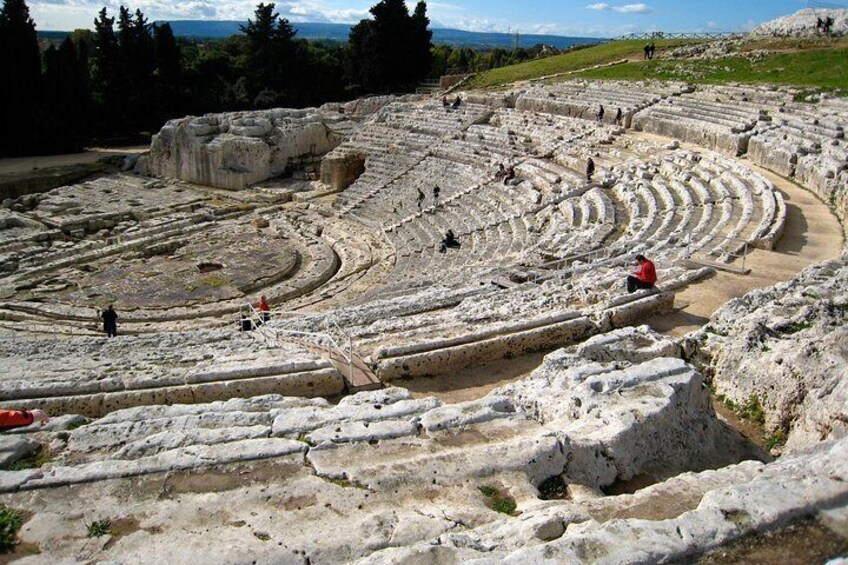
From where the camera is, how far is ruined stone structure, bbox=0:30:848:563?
163 inches

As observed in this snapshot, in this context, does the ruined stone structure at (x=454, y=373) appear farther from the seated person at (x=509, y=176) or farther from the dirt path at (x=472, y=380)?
the seated person at (x=509, y=176)

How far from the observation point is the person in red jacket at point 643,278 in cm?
937

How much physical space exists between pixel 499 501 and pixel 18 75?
3688cm

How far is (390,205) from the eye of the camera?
934 inches

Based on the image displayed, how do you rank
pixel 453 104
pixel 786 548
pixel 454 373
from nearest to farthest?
1. pixel 786 548
2. pixel 454 373
3. pixel 453 104

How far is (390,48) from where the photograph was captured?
40906mm

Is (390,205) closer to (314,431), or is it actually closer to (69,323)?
(69,323)

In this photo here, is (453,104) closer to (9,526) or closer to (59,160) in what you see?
(59,160)

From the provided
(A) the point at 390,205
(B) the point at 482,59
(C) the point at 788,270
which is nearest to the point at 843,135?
(C) the point at 788,270

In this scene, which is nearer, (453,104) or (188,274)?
(188,274)

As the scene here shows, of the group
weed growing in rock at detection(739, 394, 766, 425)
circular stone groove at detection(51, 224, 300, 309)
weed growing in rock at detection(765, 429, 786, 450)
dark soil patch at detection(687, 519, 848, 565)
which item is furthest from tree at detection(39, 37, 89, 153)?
dark soil patch at detection(687, 519, 848, 565)

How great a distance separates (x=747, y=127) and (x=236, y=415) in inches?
776

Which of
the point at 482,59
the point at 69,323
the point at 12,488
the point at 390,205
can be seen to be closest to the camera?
the point at 12,488

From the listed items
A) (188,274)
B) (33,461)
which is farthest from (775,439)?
(188,274)
